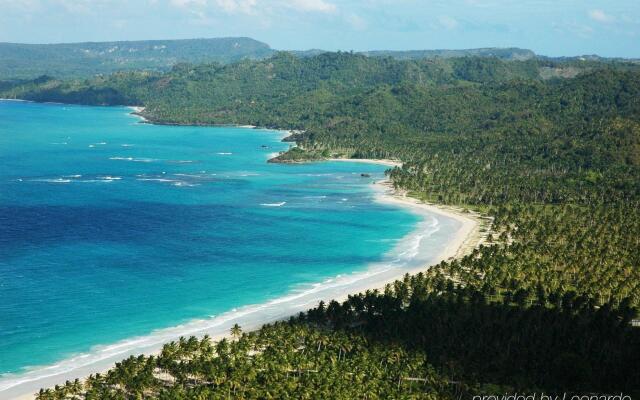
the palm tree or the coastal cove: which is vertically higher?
the palm tree

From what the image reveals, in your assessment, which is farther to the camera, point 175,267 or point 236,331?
point 175,267

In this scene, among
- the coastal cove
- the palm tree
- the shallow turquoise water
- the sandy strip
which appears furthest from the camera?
the shallow turquoise water

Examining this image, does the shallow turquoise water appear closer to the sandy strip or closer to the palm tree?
the sandy strip

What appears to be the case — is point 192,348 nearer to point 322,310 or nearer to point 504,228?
point 322,310

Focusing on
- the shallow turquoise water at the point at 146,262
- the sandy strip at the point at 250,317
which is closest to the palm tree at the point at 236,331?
the sandy strip at the point at 250,317

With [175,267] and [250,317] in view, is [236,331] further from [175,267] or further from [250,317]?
[175,267]

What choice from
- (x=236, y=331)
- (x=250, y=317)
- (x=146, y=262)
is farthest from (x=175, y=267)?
(x=236, y=331)

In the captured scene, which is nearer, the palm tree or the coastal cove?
the palm tree

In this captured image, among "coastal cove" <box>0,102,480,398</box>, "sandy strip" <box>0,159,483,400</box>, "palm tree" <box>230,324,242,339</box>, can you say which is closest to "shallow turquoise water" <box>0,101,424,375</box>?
"coastal cove" <box>0,102,480,398</box>

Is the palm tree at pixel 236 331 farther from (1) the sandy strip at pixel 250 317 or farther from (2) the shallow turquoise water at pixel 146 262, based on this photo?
(2) the shallow turquoise water at pixel 146 262

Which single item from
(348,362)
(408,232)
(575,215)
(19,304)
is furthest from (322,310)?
(575,215)

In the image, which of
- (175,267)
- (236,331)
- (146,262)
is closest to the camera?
(236,331)
